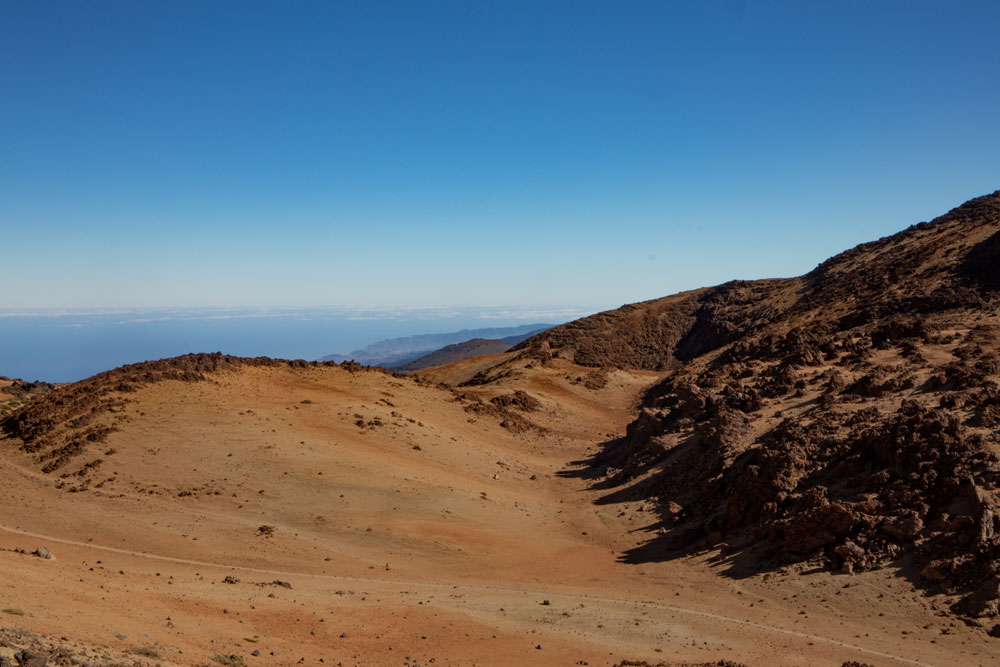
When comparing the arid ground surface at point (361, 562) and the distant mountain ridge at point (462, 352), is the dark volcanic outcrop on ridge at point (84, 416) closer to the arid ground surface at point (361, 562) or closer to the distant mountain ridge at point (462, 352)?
the arid ground surface at point (361, 562)

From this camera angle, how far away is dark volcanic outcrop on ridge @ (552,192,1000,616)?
12.6m

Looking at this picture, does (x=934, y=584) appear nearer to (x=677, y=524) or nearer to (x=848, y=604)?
(x=848, y=604)

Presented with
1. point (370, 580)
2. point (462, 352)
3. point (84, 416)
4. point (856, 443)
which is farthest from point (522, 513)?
point (462, 352)

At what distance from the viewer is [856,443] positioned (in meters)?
15.7

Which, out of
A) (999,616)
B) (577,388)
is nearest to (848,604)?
(999,616)

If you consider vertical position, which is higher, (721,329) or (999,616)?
(721,329)

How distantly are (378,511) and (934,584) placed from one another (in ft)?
45.3

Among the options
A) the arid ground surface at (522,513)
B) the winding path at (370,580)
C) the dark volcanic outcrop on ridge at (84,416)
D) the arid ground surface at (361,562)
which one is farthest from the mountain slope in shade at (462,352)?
the winding path at (370,580)

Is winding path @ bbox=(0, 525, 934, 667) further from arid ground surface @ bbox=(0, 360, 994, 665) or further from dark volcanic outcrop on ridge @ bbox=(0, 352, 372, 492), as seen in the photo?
dark volcanic outcrop on ridge @ bbox=(0, 352, 372, 492)

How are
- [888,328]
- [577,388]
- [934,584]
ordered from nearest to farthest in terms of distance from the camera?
[934,584] → [888,328] → [577,388]

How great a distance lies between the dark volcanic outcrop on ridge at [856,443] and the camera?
12.6 m

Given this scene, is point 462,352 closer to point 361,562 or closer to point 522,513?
point 522,513

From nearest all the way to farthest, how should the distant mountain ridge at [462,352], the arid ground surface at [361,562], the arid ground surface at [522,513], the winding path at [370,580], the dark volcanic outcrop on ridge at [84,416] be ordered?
1. the arid ground surface at [361,562]
2. the arid ground surface at [522,513]
3. the winding path at [370,580]
4. the dark volcanic outcrop on ridge at [84,416]
5. the distant mountain ridge at [462,352]

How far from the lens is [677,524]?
59.5ft
